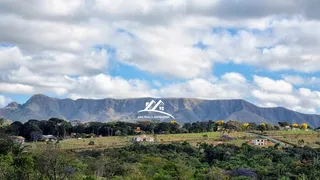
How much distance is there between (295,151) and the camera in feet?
301

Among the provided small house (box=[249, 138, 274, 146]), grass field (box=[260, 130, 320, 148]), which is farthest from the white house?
grass field (box=[260, 130, 320, 148])

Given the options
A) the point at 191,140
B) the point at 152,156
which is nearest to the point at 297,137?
the point at 191,140

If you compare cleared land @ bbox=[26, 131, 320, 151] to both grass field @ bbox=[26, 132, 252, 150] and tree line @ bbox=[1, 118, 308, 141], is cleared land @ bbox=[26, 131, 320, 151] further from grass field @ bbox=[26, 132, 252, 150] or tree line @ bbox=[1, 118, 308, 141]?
tree line @ bbox=[1, 118, 308, 141]

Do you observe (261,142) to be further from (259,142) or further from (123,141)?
(123,141)

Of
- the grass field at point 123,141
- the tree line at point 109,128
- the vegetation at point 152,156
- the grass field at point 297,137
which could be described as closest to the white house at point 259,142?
the grass field at point 123,141

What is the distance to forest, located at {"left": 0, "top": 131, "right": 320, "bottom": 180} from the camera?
4534 centimetres

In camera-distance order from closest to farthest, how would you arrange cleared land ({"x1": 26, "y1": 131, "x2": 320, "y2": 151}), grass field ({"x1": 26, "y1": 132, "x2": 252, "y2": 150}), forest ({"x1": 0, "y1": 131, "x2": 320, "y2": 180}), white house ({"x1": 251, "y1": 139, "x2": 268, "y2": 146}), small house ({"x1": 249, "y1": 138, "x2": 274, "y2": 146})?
forest ({"x1": 0, "y1": 131, "x2": 320, "y2": 180})
grass field ({"x1": 26, "y1": 132, "x2": 252, "y2": 150})
cleared land ({"x1": 26, "y1": 131, "x2": 320, "y2": 151})
white house ({"x1": 251, "y1": 139, "x2": 268, "y2": 146})
small house ({"x1": 249, "y1": 138, "x2": 274, "y2": 146})

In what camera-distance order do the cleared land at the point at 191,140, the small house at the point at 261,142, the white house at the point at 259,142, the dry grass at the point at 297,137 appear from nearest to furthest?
the cleared land at the point at 191,140 < the white house at the point at 259,142 < the small house at the point at 261,142 < the dry grass at the point at 297,137

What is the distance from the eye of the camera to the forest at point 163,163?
45344mm

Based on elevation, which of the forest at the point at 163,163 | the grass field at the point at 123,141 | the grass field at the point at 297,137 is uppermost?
the grass field at the point at 297,137

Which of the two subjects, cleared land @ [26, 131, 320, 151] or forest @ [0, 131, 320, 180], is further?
cleared land @ [26, 131, 320, 151]

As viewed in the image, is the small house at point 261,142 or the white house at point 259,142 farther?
the small house at point 261,142

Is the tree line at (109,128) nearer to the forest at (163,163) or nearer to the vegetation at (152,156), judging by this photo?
the vegetation at (152,156)

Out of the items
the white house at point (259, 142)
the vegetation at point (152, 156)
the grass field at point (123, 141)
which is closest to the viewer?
the vegetation at point (152, 156)
